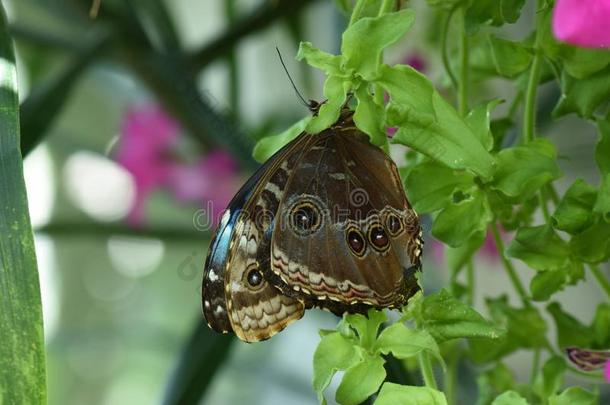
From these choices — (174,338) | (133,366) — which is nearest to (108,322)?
(133,366)

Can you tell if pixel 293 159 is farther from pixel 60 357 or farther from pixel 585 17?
pixel 60 357

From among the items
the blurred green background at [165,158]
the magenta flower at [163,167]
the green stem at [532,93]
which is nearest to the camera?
the green stem at [532,93]

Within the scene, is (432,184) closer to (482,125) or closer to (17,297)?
(482,125)

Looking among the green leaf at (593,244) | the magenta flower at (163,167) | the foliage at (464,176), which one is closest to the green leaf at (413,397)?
the foliage at (464,176)

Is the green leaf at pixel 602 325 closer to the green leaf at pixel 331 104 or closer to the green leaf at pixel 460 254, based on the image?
the green leaf at pixel 460 254

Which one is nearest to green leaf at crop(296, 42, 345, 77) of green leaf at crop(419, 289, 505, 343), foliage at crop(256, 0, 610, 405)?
foliage at crop(256, 0, 610, 405)

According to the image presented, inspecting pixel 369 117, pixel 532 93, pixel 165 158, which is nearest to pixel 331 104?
pixel 369 117

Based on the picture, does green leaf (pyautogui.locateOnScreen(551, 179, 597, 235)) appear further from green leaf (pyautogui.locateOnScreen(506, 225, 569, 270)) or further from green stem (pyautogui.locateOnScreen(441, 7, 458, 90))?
green stem (pyautogui.locateOnScreen(441, 7, 458, 90))

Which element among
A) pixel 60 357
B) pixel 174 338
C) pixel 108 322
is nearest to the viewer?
pixel 174 338
